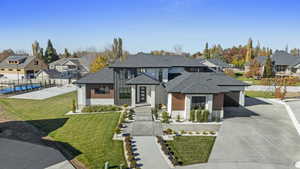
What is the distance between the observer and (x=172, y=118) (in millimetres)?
17578

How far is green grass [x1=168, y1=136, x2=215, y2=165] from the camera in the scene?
10.4 metres

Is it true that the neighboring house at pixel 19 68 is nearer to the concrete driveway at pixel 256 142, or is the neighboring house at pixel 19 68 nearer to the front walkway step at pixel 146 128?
the front walkway step at pixel 146 128

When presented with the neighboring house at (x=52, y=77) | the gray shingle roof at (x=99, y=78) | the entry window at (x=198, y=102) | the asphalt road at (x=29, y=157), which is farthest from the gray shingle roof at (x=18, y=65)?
the entry window at (x=198, y=102)

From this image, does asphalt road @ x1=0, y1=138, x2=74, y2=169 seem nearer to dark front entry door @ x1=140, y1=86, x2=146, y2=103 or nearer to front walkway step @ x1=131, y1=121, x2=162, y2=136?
front walkway step @ x1=131, y1=121, x2=162, y2=136

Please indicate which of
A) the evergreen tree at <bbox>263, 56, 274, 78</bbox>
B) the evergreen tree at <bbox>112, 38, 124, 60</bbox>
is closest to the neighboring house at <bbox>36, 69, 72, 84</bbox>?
the evergreen tree at <bbox>112, 38, 124, 60</bbox>

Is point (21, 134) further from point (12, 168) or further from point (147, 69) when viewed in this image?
point (147, 69)

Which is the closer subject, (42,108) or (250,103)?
→ (42,108)

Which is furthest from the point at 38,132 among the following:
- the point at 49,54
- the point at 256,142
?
the point at 49,54

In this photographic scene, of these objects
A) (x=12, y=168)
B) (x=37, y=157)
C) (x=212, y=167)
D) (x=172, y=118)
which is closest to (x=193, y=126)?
(x=172, y=118)

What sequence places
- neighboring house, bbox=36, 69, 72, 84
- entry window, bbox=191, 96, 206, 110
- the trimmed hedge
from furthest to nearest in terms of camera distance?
neighboring house, bbox=36, 69, 72, 84
the trimmed hedge
entry window, bbox=191, 96, 206, 110

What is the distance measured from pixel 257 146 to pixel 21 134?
1718cm

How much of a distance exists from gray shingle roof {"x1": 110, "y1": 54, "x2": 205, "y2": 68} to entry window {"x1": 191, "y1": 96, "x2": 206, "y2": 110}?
7079 millimetres

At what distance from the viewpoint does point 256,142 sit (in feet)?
41.5

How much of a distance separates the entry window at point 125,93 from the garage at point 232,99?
1167 centimetres
